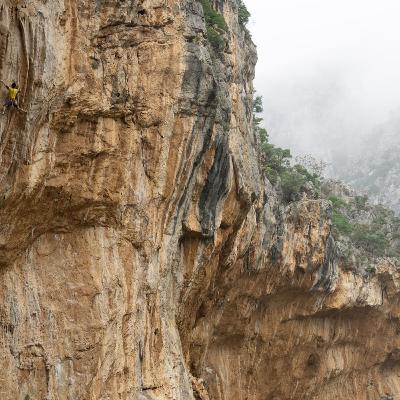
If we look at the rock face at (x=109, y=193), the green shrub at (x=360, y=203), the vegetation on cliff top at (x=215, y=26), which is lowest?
the rock face at (x=109, y=193)

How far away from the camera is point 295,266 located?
2194 centimetres

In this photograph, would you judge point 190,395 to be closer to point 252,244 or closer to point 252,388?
point 252,244

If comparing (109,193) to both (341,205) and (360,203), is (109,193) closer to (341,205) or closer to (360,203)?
(341,205)

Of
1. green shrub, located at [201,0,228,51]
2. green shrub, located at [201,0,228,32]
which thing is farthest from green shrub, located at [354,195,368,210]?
green shrub, located at [201,0,228,32]

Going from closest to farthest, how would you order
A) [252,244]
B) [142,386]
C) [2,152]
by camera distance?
[2,152]
[142,386]
[252,244]

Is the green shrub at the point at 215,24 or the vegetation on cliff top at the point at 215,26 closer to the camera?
the vegetation on cliff top at the point at 215,26

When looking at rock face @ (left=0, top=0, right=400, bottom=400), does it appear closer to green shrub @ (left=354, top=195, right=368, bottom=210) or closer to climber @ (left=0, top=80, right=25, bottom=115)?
climber @ (left=0, top=80, right=25, bottom=115)

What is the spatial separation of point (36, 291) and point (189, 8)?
681 centimetres

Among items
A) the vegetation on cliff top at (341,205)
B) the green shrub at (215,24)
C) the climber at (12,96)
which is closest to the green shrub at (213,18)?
the green shrub at (215,24)

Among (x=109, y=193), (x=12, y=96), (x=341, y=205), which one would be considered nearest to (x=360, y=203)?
(x=341, y=205)

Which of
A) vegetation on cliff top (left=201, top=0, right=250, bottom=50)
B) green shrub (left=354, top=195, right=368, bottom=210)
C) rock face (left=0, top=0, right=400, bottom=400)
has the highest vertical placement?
green shrub (left=354, top=195, right=368, bottom=210)

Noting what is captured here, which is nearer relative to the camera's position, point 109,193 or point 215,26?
point 109,193

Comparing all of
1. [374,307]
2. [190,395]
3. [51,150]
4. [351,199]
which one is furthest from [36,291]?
[351,199]

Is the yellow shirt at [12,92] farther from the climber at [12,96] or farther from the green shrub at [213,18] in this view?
the green shrub at [213,18]
